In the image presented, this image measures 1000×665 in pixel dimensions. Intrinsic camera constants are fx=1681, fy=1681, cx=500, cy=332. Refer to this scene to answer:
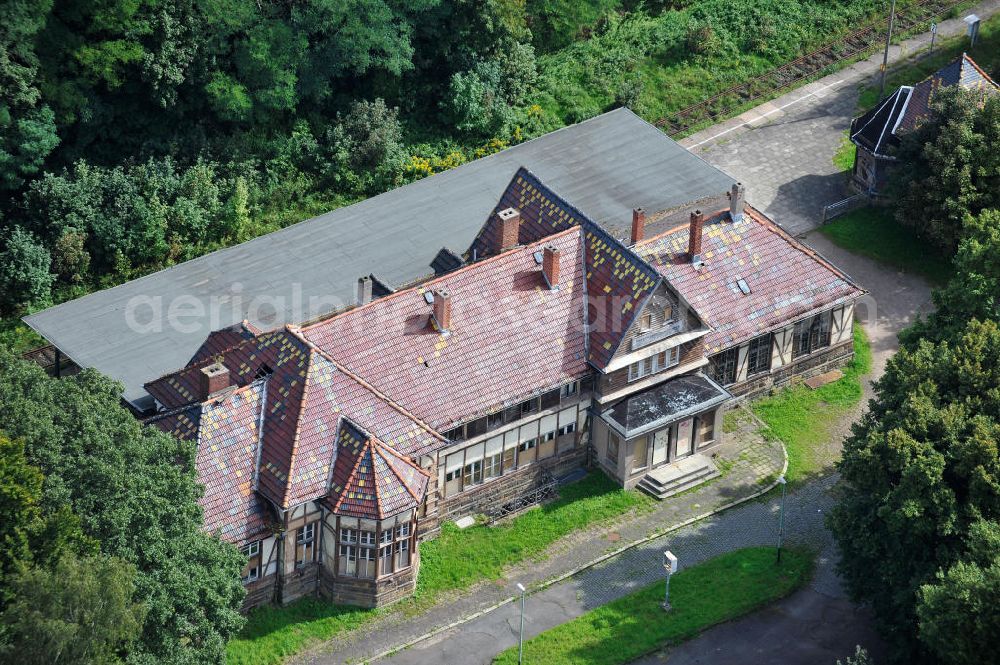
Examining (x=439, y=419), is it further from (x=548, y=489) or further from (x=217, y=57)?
(x=217, y=57)

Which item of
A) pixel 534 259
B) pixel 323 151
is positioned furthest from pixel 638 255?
pixel 323 151

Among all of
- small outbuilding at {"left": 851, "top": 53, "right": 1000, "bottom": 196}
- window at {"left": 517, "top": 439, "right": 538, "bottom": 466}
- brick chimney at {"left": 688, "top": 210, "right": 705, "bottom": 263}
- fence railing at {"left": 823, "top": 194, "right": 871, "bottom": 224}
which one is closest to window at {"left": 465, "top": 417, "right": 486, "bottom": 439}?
window at {"left": 517, "top": 439, "right": 538, "bottom": 466}

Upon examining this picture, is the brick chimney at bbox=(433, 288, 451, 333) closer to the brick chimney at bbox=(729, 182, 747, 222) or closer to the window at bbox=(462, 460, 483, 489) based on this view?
the window at bbox=(462, 460, 483, 489)

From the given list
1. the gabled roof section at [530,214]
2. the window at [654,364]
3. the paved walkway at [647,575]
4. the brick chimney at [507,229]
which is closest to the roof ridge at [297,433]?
the paved walkway at [647,575]

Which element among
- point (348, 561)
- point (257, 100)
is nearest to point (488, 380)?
point (348, 561)

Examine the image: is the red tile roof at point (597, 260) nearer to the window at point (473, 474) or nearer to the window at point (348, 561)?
the window at point (473, 474)

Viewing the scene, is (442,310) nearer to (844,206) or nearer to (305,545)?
(305,545)
